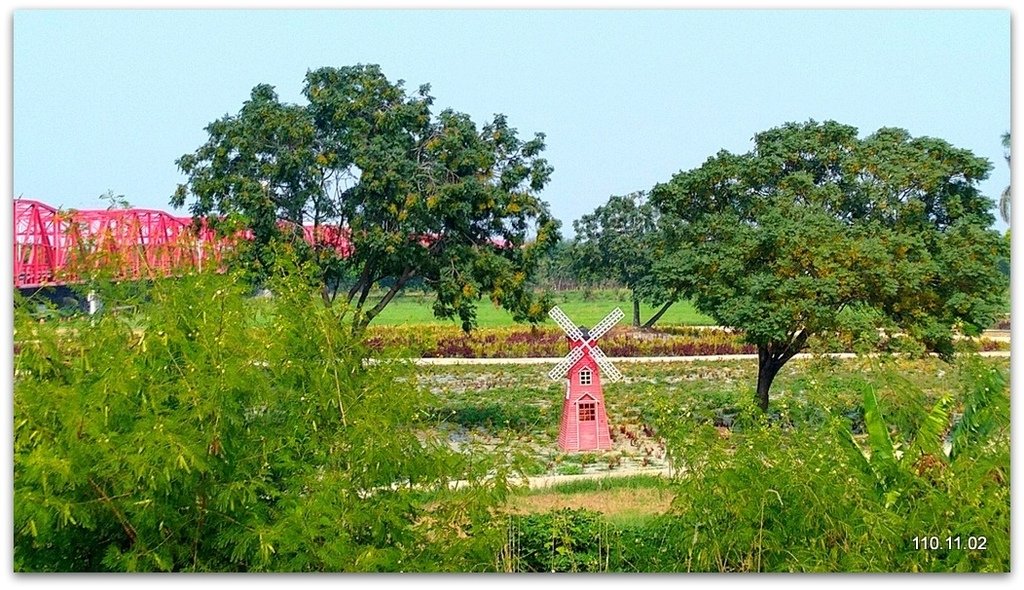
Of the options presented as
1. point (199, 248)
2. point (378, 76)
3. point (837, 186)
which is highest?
point (378, 76)

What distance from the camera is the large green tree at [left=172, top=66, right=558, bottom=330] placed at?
873 centimetres

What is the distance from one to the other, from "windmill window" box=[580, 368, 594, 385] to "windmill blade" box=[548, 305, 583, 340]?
0.93ft

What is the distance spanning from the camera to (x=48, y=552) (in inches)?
185

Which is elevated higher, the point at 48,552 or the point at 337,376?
the point at 337,376

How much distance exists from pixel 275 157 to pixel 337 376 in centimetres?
452

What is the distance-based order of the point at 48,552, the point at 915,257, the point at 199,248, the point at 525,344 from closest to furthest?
the point at 48,552 < the point at 199,248 < the point at 915,257 < the point at 525,344

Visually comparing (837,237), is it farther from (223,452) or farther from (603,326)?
(223,452)

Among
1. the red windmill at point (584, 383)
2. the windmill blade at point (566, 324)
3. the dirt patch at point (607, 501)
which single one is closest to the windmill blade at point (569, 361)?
the red windmill at point (584, 383)

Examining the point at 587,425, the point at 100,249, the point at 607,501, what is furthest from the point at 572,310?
the point at 100,249

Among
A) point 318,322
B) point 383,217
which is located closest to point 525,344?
point 383,217

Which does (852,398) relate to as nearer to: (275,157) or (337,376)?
(275,157)

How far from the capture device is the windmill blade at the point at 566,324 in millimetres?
8852

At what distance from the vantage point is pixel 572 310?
916cm

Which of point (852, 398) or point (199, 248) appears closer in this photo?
point (199, 248)
